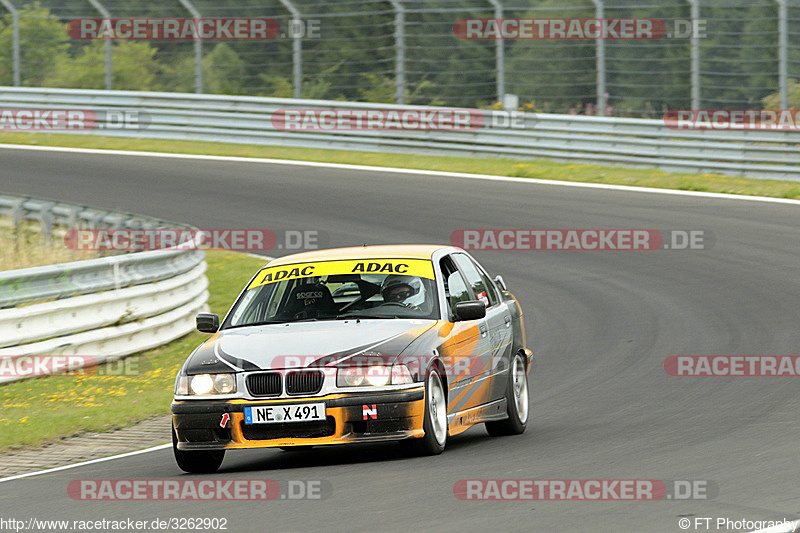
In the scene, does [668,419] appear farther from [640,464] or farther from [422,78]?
[422,78]

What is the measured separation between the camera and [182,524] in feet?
21.1

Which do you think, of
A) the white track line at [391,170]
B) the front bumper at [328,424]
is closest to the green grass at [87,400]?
the front bumper at [328,424]

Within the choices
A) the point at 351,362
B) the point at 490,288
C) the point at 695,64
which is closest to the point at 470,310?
the point at 351,362

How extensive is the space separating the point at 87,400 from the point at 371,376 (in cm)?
451

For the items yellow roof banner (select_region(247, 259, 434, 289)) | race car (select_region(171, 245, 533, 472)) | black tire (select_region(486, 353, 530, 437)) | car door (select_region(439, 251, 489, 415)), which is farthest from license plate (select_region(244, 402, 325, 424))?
black tire (select_region(486, 353, 530, 437))

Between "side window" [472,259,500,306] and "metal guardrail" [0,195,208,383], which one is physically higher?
"side window" [472,259,500,306]

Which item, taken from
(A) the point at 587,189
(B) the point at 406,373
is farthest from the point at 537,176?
(B) the point at 406,373

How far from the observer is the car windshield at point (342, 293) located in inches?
354

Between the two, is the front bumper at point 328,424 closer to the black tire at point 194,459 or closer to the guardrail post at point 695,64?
the black tire at point 194,459

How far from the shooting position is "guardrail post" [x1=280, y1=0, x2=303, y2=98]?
28219 mm

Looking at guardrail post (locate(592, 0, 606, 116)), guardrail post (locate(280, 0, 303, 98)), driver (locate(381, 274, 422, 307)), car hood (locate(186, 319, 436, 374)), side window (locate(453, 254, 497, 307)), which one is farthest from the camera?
guardrail post (locate(280, 0, 303, 98))

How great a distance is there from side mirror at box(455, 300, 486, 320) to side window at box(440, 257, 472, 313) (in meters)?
0.35

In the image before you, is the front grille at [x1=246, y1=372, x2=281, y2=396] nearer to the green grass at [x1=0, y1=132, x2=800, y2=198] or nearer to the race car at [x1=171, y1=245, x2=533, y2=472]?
the race car at [x1=171, y1=245, x2=533, y2=472]

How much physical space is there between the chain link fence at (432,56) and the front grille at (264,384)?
57.8ft
